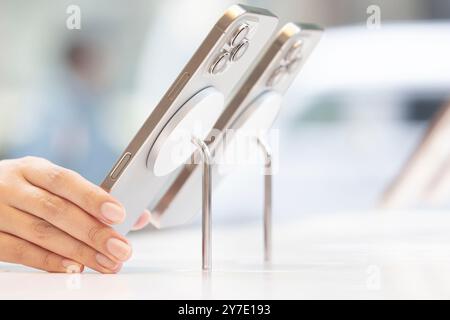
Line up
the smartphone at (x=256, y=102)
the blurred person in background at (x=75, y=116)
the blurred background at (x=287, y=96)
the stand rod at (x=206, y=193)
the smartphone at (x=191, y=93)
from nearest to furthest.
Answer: the smartphone at (x=191, y=93)
the stand rod at (x=206, y=193)
the smartphone at (x=256, y=102)
the blurred person in background at (x=75, y=116)
the blurred background at (x=287, y=96)

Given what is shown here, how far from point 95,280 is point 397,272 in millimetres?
334

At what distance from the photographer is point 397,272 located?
103 centimetres

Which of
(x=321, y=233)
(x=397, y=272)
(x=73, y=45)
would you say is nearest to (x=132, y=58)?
(x=73, y=45)

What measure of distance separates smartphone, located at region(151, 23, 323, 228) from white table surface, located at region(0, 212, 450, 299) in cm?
8

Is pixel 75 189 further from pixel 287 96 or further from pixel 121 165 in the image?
pixel 287 96

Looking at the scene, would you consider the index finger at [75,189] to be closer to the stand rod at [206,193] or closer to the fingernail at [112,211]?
the fingernail at [112,211]

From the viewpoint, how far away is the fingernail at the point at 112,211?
98 cm

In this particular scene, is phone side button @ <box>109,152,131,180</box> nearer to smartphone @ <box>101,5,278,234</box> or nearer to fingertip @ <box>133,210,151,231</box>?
smartphone @ <box>101,5,278,234</box>

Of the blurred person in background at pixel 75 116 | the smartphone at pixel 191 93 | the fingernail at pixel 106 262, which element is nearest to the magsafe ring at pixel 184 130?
the smartphone at pixel 191 93

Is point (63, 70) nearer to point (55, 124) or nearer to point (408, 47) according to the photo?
point (55, 124)

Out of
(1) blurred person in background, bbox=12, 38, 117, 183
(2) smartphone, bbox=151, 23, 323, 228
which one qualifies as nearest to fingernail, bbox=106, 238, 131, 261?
(2) smartphone, bbox=151, 23, 323, 228

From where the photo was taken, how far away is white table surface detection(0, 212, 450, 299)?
822mm
